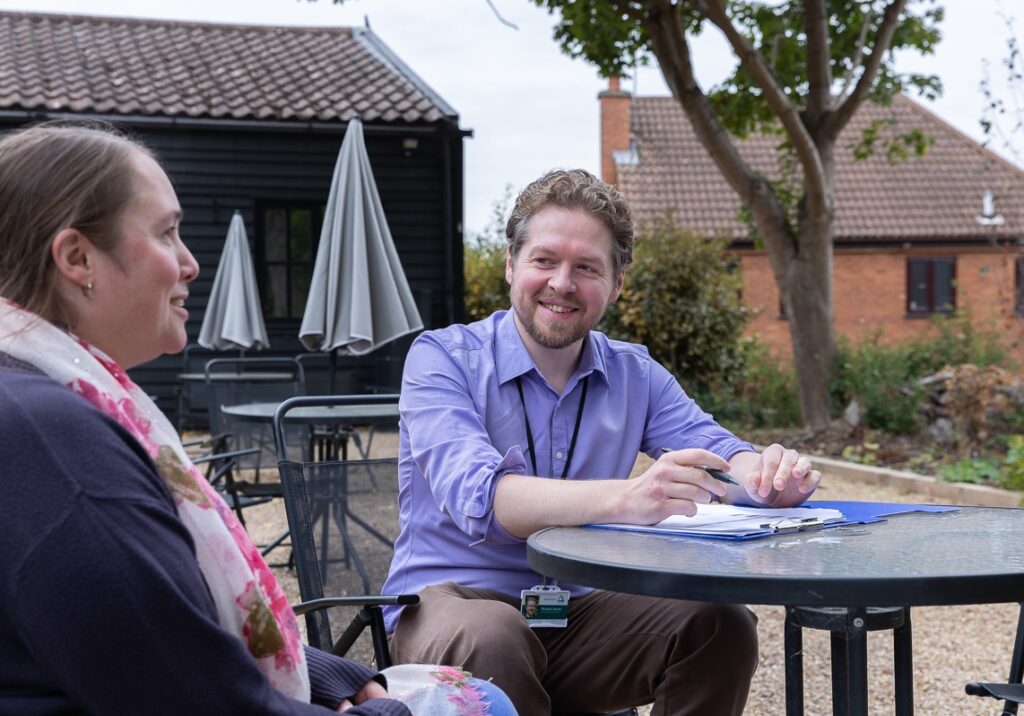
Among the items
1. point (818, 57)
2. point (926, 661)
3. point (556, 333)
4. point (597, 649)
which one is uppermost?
point (818, 57)

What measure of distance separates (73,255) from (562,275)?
4.51ft

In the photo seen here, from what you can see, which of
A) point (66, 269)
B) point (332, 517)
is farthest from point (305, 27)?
point (66, 269)

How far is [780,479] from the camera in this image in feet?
7.50

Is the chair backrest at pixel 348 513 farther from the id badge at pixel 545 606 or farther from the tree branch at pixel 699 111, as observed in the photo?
the tree branch at pixel 699 111

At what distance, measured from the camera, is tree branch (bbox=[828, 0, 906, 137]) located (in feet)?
37.3

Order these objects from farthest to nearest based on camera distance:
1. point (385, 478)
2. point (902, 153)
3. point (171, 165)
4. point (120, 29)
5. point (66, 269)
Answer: point (120, 29), point (171, 165), point (902, 153), point (385, 478), point (66, 269)

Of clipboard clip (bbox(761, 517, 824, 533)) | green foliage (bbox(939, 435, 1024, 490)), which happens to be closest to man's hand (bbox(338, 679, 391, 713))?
clipboard clip (bbox(761, 517, 824, 533))

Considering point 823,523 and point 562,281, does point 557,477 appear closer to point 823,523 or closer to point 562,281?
point 562,281

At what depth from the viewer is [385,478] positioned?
9.55 feet

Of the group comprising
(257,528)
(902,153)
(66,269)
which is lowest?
(257,528)

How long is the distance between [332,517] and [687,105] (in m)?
9.29

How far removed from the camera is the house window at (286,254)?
584 inches

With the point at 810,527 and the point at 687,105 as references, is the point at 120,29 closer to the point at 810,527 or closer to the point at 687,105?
the point at 687,105

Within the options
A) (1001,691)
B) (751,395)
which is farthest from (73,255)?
(751,395)
